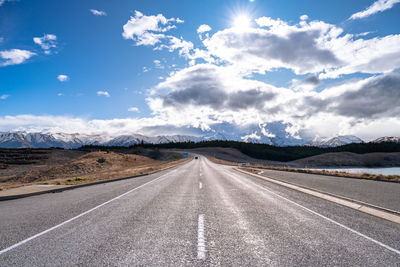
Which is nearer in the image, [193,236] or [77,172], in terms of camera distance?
[193,236]

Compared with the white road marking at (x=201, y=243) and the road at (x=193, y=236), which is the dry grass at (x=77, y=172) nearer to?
the road at (x=193, y=236)

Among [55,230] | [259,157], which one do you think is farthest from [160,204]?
[259,157]

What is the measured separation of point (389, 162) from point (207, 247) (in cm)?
12858

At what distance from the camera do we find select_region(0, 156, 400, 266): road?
3.93 meters

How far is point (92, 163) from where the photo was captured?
1543 inches

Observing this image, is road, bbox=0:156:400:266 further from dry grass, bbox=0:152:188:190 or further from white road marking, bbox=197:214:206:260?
dry grass, bbox=0:152:188:190

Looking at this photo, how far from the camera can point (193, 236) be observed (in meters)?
5.05

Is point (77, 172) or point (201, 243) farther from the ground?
point (201, 243)

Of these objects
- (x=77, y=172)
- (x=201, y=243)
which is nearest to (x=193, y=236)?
(x=201, y=243)

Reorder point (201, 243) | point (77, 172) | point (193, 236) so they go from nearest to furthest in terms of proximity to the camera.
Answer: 1. point (201, 243)
2. point (193, 236)
3. point (77, 172)

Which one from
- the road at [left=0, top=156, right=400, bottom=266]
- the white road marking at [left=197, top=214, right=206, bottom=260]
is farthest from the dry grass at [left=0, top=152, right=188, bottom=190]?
the white road marking at [left=197, top=214, right=206, bottom=260]

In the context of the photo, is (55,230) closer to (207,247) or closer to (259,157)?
(207,247)

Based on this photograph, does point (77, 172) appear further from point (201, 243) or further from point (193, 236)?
point (201, 243)

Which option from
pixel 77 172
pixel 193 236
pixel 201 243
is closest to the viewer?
pixel 201 243
